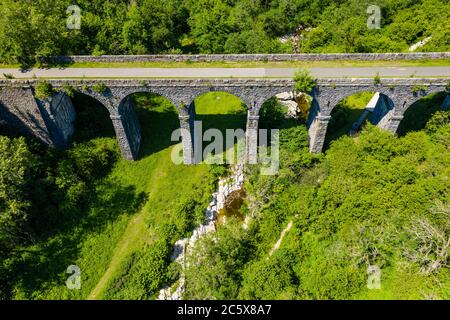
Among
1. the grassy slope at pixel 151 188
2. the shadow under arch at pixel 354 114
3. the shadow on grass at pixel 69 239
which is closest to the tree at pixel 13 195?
the shadow on grass at pixel 69 239

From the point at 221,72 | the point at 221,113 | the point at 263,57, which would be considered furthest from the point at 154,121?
the point at 263,57

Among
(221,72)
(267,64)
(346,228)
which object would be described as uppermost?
(267,64)

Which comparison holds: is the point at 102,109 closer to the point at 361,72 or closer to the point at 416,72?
the point at 361,72

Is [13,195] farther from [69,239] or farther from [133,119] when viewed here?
[133,119]

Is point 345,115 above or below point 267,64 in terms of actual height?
below

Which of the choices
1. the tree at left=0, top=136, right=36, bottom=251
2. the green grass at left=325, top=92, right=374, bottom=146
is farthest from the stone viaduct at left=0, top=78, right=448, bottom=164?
the tree at left=0, top=136, right=36, bottom=251

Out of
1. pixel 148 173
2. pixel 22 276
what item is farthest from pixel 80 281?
pixel 148 173

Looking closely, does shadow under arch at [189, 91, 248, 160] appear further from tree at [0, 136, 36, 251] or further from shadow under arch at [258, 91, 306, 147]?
tree at [0, 136, 36, 251]
